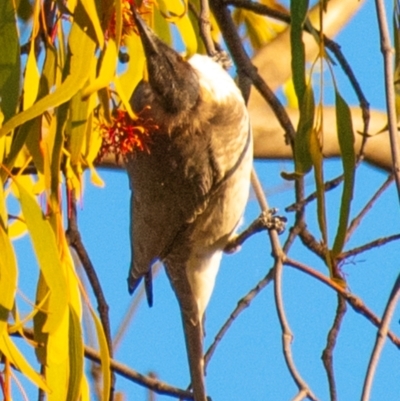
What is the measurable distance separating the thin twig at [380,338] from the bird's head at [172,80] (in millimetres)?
1091

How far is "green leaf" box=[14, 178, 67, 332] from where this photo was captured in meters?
1.33

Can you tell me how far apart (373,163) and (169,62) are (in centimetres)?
81

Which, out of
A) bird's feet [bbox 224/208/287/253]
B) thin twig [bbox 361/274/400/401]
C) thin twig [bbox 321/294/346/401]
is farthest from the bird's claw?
thin twig [bbox 361/274/400/401]

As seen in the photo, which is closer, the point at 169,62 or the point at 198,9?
the point at 198,9

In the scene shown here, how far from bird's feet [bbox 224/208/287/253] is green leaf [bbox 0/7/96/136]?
2.94 feet

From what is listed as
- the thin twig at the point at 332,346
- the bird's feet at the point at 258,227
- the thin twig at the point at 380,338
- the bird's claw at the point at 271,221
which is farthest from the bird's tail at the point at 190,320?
the thin twig at the point at 380,338

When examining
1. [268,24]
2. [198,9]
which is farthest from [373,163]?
[198,9]

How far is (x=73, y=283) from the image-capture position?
4.72ft

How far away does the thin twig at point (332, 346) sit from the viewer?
5.15ft

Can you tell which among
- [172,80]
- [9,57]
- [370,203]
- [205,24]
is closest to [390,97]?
[9,57]

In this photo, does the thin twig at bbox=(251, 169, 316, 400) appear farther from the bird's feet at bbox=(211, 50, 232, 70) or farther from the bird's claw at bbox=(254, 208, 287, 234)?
the bird's feet at bbox=(211, 50, 232, 70)

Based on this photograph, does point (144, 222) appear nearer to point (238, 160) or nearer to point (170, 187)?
point (170, 187)

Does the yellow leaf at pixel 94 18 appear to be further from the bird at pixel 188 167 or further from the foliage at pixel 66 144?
the bird at pixel 188 167

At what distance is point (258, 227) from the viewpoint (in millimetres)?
2674
